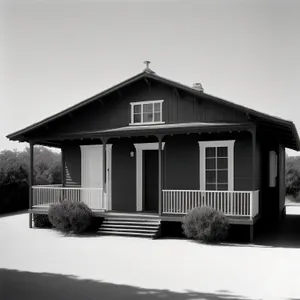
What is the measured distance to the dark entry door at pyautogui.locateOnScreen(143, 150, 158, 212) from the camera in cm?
1518

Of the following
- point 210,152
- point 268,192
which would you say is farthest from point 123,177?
point 268,192

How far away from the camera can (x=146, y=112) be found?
574 inches

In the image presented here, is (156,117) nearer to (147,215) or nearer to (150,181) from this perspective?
(150,181)

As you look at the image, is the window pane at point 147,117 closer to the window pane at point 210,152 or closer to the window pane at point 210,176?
the window pane at point 210,152

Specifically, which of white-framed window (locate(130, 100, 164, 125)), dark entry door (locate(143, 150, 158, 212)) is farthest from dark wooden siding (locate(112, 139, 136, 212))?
white-framed window (locate(130, 100, 164, 125))

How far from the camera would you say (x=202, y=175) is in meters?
13.9

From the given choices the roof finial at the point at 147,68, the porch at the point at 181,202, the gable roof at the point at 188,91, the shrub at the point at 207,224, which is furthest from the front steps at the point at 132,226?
the roof finial at the point at 147,68

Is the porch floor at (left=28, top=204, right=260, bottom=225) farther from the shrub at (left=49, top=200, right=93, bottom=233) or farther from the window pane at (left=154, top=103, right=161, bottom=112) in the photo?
the window pane at (left=154, top=103, right=161, bottom=112)

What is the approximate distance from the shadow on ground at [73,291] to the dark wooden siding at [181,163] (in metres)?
7.16

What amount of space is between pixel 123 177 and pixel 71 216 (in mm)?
2956

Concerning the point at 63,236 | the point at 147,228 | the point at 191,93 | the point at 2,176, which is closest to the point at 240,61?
the point at 191,93

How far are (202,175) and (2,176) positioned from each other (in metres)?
13.4

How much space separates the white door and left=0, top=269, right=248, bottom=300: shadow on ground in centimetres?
787

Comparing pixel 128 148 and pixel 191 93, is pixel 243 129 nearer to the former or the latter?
pixel 191 93
